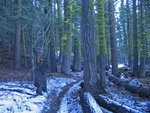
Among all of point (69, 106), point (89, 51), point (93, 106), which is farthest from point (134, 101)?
point (89, 51)

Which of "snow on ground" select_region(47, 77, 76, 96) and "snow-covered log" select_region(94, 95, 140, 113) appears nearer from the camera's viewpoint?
"snow-covered log" select_region(94, 95, 140, 113)

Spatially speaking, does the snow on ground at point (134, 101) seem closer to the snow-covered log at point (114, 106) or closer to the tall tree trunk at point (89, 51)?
the snow-covered log at point (114, 106)

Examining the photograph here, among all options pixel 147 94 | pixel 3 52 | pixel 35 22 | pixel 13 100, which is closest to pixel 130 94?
pixel 147 94

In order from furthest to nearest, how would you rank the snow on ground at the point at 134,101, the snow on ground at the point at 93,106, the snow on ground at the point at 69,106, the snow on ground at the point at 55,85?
the snow on ground at the point at 55,85, the snow on ground at the point at 69,106, the snow on ground at the point at 134,101, the snow on ground at the point at 93,106

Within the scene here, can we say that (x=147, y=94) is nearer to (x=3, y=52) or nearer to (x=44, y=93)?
(x=44, y=93)

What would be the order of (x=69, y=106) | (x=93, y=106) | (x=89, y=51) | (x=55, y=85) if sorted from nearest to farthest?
(x=93, y=106) < (x=69, y=106) < (x=89, y=51) < (x=55, y=85)

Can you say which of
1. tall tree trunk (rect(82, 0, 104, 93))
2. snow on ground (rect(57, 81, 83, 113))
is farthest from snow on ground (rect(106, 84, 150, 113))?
snow on ground (rect(57, 81, 83, 113))

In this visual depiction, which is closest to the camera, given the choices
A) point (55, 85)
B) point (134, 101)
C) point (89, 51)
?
point (134, 101)

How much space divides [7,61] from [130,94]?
16.7m

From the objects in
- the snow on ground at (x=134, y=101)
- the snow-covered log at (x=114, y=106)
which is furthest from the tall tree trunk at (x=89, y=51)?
the snow on ground at (x=134, y=101)

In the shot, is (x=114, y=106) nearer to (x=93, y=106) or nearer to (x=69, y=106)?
(x=93, y=106)

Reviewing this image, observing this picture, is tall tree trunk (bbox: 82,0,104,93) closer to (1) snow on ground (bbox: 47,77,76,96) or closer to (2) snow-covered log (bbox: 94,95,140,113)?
(2) snow-covered log (bbox: 94,95,140,113)

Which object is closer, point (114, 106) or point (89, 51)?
point (114, 106)

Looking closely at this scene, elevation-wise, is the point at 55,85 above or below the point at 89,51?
below
